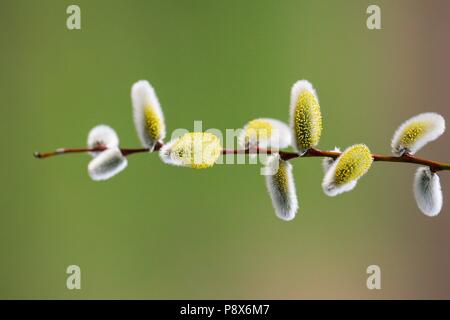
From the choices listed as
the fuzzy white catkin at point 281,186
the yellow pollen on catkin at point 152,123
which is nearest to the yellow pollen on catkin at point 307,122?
the fuzzy white catkin at point 281,186

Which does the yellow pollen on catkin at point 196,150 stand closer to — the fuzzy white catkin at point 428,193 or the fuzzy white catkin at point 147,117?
the fuzzy white catkin at point 147,117

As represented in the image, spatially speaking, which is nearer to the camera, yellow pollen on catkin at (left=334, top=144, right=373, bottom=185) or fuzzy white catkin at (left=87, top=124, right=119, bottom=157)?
yellow pollen on catkin at (left=334, top=144, right=373, bottom=185)

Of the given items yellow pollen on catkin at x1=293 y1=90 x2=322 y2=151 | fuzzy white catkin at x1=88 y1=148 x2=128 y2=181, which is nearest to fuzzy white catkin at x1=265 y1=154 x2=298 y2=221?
yellow pollen on catkin at x1=293 y1=90 x2=322 y2=151

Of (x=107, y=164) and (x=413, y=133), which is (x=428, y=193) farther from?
(x=107, y=164)

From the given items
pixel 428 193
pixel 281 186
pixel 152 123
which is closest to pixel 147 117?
pixel 152 123

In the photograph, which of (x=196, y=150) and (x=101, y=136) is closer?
(x=196, y=150)

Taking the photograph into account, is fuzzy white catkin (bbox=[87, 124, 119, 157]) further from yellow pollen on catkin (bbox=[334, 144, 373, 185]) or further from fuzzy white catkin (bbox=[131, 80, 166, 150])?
yellow pollen on catkin (bbox=[334, 144, 373, 185])
